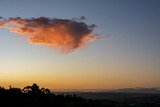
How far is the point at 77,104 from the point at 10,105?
20.6 m

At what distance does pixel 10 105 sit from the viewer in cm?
A: 8662

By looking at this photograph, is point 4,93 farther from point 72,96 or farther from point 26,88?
point 72,96

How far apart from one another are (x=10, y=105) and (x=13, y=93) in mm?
12174

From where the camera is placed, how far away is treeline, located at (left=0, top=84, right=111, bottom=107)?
3529 inches

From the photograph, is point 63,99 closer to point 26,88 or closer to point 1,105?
point 26,88

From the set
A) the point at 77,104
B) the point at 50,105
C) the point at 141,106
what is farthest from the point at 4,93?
the point at 141,106

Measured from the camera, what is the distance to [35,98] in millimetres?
102188

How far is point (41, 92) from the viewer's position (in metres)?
109

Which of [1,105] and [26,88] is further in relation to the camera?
[26,88]

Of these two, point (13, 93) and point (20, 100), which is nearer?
point (20, 100)

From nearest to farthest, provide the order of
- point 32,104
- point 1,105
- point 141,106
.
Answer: point 1,105 → point 32,104 → point 141,106

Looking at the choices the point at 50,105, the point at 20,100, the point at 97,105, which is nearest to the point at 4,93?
the point at 20,100

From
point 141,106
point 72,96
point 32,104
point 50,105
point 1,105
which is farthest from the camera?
point 141,106

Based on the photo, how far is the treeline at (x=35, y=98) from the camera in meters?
89.6
